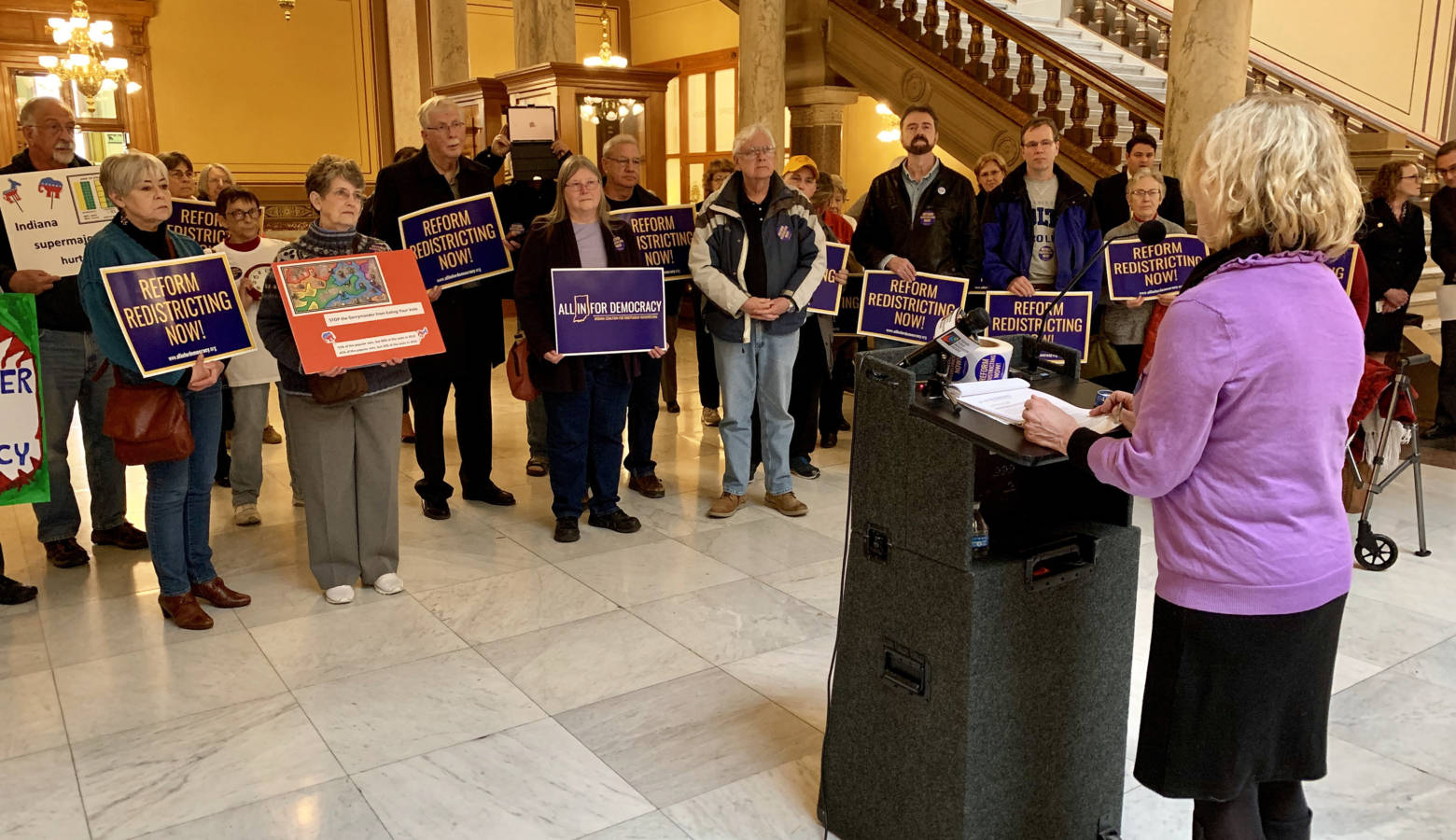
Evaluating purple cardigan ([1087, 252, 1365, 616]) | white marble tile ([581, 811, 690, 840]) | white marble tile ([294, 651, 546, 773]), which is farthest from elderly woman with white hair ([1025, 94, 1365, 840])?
white marble tile ([294, 651, 546, 773])

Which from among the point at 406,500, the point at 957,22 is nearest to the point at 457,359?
the point at 406,500

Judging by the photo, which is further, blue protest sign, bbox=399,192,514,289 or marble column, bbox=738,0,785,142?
marble column, bbox=738,0,785,142

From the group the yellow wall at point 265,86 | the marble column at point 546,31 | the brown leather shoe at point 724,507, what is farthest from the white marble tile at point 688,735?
the yellow wall at point 265,86

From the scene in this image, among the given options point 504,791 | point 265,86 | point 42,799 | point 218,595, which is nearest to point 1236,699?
point 504,791

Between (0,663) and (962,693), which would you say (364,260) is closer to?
(0,663)

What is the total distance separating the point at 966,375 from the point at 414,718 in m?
1.93

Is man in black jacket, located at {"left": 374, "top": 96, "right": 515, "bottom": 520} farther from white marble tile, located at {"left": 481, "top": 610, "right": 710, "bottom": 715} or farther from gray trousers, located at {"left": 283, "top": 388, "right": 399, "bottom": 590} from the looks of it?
white marble tile, located at {"left": 481, "top": 610, "right": 710, "bottom": 715}

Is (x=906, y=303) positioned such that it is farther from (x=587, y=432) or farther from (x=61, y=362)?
(x=61, y=362)

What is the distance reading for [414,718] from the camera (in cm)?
319

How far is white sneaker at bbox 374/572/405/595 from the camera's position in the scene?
416 cm

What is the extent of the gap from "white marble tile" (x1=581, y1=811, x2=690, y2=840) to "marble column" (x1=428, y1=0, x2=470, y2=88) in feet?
30.7

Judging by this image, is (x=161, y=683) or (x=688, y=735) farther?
(x=161, y=683)

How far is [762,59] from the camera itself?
9.45m

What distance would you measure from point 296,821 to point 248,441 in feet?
9.27
